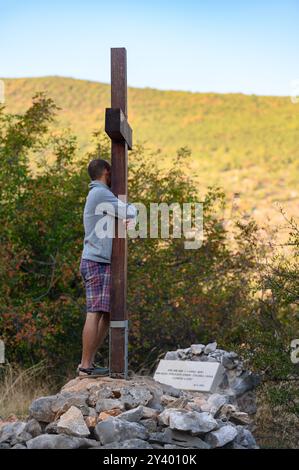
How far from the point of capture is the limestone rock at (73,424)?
5.51m

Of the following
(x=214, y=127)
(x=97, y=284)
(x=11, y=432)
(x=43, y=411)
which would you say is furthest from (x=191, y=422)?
(x=214, y=127)

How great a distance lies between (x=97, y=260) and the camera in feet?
21.6

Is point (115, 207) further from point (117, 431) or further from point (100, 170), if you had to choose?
point (117, 431)

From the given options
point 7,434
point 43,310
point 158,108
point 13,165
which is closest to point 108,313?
point 7,434

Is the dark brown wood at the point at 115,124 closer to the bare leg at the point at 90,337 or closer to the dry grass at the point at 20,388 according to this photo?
the bare leg at the point at 90,337

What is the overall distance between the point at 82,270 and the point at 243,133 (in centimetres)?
3362

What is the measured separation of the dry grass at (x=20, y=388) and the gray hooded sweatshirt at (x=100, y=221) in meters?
2.36

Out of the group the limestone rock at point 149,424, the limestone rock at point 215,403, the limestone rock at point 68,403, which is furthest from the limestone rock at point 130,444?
the limestone rock at point 215,403

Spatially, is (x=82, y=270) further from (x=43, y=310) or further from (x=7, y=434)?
(x=43, y=310)

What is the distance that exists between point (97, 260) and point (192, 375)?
8.34 feet

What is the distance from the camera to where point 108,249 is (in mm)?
6586

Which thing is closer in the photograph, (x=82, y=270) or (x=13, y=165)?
(x=82, y=270)

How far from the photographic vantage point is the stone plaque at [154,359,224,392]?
849 cm

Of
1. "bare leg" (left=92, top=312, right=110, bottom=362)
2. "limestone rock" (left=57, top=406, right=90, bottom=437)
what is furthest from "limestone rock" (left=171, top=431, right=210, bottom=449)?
"bare leg" (left=92, top=312, right=110, bottom=362)
